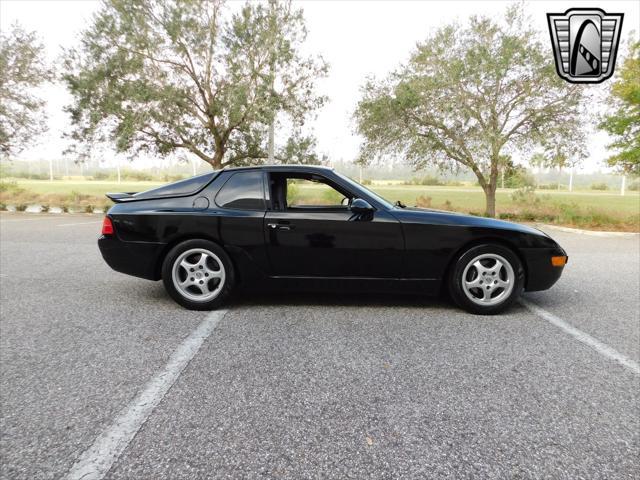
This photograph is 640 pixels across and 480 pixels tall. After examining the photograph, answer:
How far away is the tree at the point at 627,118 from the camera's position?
1252 cm

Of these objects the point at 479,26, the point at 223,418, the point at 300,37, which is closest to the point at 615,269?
the point at 223,418

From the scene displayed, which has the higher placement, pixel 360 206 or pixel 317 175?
pixel 317 175

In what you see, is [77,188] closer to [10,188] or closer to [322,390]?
[10,188]

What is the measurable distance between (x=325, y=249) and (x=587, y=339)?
2361 mm

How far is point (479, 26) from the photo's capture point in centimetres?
1408

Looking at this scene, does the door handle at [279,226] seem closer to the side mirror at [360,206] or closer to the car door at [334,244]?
the car door at [334,244]

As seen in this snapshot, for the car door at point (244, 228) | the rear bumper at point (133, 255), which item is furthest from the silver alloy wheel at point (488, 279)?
the rear bumper at point (133, 255)

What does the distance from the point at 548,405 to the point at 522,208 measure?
688 inches

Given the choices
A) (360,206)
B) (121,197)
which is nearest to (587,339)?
(360,206)

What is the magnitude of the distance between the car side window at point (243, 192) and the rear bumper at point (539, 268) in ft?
8.73

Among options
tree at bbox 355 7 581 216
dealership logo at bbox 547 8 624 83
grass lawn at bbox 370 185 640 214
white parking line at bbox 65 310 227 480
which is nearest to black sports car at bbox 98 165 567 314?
white parking line at bbox 65 310 227 480

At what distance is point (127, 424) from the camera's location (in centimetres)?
197

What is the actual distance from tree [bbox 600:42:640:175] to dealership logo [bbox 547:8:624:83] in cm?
244

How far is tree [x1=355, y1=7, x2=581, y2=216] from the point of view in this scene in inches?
532
